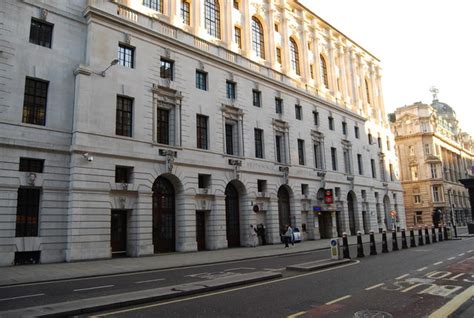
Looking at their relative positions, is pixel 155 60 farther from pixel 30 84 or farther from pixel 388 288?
pixel 388 288

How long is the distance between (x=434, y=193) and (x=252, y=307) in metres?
79.8

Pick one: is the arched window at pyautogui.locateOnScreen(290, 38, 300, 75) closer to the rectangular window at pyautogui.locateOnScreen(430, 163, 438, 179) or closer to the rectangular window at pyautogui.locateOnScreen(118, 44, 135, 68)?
the rectangular window at pyautogui.locateOnScreen(118, 44, 135, 68)

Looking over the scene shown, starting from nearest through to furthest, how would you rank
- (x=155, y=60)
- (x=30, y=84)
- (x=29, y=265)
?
(x=29, y=265), (x=30, y=84), (x=155, y=60)

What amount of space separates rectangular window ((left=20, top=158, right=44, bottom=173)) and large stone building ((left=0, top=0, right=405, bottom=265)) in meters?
0.07

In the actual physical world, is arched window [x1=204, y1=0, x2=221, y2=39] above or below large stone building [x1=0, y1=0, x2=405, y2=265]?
above

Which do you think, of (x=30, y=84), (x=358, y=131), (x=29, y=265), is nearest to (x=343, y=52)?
(x=358, y=131)

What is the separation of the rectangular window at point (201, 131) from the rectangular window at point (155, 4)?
8909 millimetres

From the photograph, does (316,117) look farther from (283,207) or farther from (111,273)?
(111,273)

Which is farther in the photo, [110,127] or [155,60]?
[155,60]

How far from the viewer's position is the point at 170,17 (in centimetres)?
2839

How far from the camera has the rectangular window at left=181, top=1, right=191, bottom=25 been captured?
30.4 meters

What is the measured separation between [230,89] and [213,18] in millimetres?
6831

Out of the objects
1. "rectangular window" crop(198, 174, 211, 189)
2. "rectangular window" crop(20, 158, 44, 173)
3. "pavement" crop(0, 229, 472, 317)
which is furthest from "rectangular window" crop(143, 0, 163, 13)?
"pavement" crop(0, 229, 472, 317)

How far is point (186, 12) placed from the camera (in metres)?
30.7
